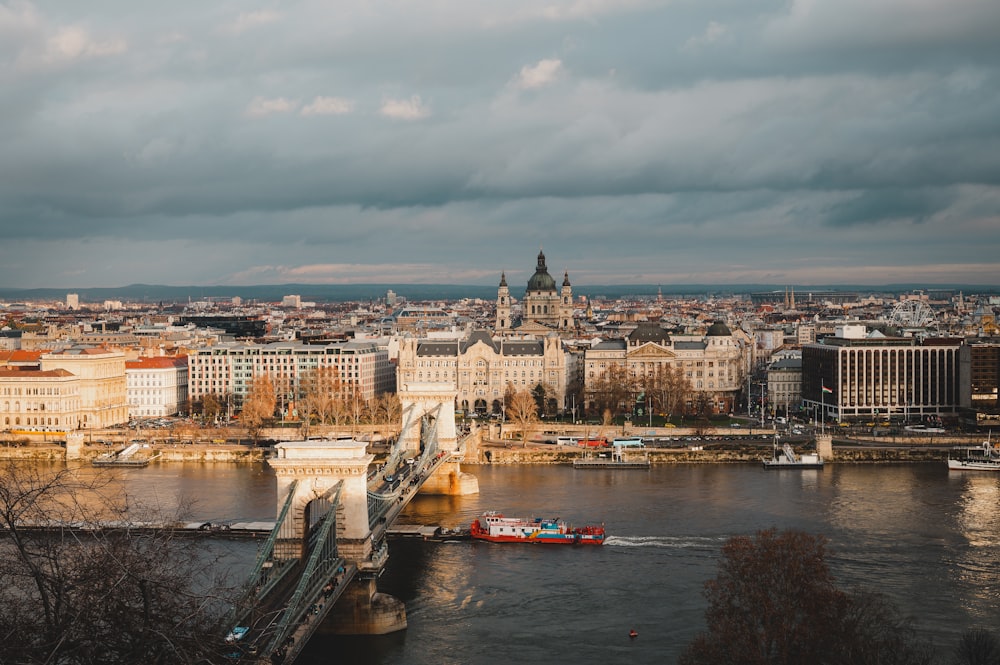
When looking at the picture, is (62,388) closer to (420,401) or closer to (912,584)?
(420,401)

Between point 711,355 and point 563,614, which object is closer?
point 563,614

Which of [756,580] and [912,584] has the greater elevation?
[756,580]

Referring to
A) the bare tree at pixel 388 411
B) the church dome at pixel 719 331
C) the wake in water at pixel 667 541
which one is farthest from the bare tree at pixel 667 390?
the wake in water at pixel 667 541

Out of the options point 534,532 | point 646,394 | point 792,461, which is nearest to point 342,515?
point 534,532

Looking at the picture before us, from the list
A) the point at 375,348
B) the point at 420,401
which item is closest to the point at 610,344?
the point at 375,348

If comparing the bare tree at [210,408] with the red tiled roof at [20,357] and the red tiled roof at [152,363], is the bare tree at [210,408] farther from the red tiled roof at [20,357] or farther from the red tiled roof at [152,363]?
the red tiled roof at [20,357]

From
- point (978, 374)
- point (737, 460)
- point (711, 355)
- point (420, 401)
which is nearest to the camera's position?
point (420, 401)

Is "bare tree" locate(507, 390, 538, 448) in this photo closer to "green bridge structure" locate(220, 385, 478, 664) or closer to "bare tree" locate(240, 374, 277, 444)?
"bare tree" locate(240, 374, 277, 444)

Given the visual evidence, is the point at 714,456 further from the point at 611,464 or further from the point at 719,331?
the point at 719,331
